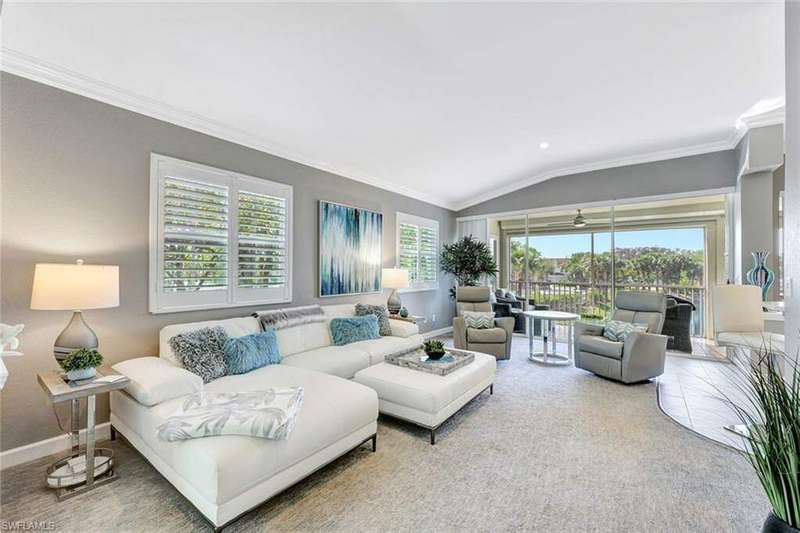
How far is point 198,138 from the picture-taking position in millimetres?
3385

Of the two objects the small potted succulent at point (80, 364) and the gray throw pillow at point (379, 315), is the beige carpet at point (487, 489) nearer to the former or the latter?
the small potted succulent at point (80, 364)

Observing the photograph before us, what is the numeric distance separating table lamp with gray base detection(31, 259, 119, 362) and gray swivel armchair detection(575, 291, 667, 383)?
4.81 m

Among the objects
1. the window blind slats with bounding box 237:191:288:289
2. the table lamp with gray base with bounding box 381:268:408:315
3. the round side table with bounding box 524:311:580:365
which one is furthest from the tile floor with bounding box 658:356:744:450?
the window blind slats with bounding box 237:191:288:289

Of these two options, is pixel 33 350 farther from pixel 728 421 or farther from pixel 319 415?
pixel 728 421

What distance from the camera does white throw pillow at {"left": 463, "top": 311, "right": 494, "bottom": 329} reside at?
4930mm

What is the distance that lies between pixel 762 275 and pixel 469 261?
154 inches

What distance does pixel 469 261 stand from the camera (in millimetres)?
6645

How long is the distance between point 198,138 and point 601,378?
17.1 feet

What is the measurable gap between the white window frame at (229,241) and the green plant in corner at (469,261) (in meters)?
3.50

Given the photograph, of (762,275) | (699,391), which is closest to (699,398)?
(699,391)

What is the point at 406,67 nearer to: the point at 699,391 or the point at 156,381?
the point at 156,381

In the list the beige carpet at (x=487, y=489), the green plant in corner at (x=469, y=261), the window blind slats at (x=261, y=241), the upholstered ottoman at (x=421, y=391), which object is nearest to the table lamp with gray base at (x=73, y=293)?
the beige carpet at (x=487, y=489)

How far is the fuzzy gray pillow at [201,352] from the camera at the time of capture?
2.69 meters

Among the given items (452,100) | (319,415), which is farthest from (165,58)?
(319,415)
